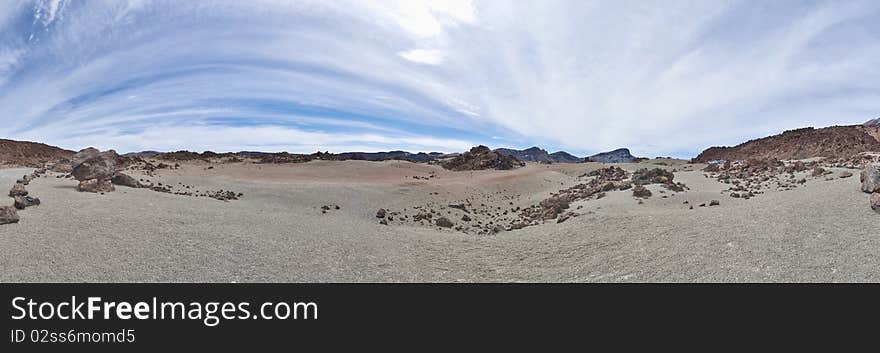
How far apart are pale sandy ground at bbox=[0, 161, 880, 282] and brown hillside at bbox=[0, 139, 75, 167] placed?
38816 mm

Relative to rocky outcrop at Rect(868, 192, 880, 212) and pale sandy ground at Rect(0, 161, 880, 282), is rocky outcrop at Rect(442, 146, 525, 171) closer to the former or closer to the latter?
pale sandy ground at Rect(0, 161, 880, 282)

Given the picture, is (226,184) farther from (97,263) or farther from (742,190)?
(742,190)

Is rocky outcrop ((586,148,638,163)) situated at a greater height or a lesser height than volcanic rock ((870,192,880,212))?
greater

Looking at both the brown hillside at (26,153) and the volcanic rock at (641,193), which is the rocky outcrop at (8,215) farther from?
the brown hillside at (26,153)

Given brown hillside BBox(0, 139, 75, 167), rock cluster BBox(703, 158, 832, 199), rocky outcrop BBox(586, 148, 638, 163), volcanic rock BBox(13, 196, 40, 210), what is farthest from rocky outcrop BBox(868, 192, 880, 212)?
rocky outcrop BBox(586, 148, 638, 163)

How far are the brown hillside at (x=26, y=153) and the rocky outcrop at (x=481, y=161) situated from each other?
1353 inches

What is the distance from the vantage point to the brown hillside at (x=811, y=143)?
26391 millimetres

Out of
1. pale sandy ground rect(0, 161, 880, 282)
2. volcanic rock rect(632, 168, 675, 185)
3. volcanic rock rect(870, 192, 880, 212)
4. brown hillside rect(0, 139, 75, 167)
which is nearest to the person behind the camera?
pale sandy ground rect(0, 161, 880, 282)

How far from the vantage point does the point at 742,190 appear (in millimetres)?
10852

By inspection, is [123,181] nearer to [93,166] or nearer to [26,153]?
[93,166]

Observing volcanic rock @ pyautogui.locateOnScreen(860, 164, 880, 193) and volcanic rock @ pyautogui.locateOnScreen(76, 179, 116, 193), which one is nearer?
volcanic rock @ pyautogui.locateOnScreen(860, 164, 880, 193)

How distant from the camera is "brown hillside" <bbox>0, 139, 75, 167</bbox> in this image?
1401 inches

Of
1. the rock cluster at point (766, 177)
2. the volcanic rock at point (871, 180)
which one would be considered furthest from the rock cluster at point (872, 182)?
the rock cluster at point (766, 177)
